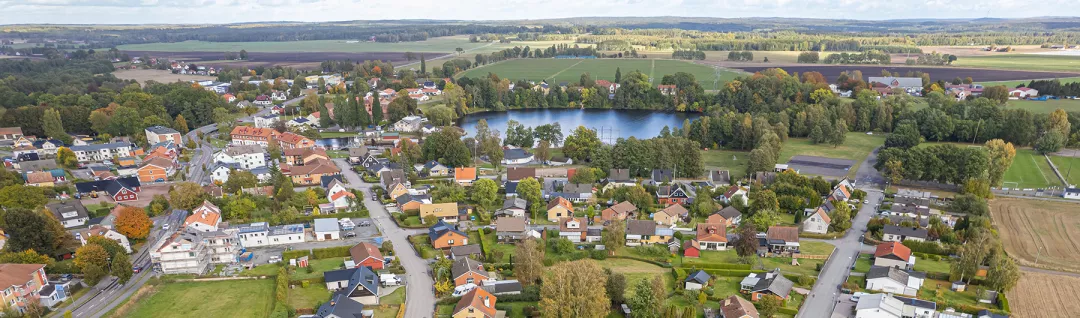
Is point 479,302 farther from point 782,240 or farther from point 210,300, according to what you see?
point 782,240

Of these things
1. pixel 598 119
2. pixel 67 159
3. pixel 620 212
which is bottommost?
pixel 598 119

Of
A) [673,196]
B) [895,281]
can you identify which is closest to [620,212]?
[673,196]

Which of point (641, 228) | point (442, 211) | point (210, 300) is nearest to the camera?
point (210, 300)

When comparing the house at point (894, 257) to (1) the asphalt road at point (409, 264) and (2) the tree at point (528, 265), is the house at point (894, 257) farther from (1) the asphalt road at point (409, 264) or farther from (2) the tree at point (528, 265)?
(1) the asphalt road at point (409, 264)

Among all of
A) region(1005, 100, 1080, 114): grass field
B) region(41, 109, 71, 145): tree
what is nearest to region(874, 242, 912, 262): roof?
region(1005, 100, 1080, 114): grass field

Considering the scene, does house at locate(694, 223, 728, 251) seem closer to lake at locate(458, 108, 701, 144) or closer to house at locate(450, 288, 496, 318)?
house at locate(450, 288, 496, 318)

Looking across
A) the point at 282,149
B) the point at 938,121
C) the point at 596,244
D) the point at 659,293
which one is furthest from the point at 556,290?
the point at 938,121

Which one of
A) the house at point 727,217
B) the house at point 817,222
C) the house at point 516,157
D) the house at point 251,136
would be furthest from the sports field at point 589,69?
the house at point 817,222
